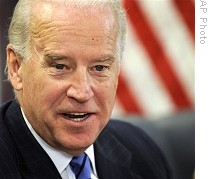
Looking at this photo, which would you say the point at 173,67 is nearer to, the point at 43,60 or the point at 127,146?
the point at 127,146

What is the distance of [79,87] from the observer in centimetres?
104

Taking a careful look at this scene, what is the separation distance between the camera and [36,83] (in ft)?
3.51

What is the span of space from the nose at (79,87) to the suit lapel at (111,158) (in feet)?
0.73

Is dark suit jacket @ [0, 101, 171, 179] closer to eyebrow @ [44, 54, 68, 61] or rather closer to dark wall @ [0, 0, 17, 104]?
eyebrow @ [44, 54, 68, 61]

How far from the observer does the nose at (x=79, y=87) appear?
40.9 inches

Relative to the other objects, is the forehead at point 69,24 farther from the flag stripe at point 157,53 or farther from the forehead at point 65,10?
the flag stripe at point 157,53

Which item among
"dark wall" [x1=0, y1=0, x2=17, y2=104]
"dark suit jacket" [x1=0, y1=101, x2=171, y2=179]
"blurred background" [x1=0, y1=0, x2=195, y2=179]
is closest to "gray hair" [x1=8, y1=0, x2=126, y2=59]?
"dark suit jacket" [x1=0, y1=101, x2=171, y2=179]

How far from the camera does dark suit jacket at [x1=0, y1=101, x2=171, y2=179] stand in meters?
1.13

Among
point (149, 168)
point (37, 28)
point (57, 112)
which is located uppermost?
point (37, 28)

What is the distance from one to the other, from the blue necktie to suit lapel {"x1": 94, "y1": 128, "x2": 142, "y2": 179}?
2.0 inches

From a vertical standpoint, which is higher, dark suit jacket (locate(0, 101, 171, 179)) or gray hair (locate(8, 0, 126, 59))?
gray hair (locate(8, 0, 126, 59))

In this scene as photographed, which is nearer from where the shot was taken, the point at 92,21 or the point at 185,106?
the point at 92,21

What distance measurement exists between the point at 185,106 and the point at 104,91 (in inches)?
49.8
